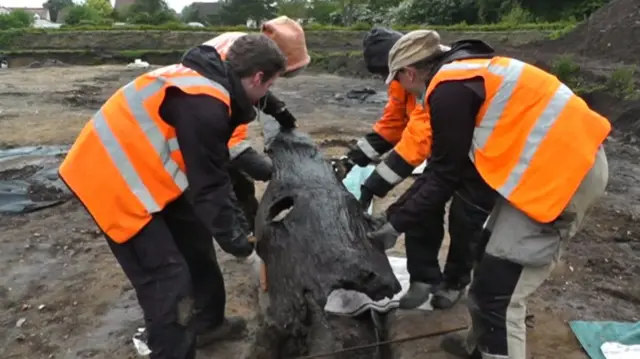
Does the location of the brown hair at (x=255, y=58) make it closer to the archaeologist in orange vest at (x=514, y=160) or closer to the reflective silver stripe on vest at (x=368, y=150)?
the archaeologist in orange vest at (x=514, y=160)

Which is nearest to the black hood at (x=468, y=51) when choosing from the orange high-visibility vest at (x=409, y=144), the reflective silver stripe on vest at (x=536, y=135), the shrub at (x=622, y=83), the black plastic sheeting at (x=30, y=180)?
the reflective silver stripe on vest at (x=536, y=135)

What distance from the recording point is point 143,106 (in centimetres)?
285

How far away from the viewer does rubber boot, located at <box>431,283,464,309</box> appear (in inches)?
162

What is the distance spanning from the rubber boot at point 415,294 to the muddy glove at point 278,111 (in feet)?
6.27

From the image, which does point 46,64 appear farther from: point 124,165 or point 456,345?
point 456,345

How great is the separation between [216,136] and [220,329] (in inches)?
62.6

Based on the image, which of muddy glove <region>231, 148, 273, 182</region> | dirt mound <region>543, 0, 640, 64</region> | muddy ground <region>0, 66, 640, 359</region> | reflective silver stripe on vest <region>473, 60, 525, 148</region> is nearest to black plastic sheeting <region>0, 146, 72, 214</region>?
muddy ground <region>0, 66, 640, 359</region>

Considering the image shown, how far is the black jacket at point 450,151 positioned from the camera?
9.37 ft

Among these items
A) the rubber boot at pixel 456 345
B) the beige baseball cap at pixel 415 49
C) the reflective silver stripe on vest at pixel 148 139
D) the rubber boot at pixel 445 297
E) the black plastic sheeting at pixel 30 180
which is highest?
the beige baseball cap at pixel 415 49

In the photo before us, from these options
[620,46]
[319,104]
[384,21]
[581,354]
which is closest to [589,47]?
[620,46]

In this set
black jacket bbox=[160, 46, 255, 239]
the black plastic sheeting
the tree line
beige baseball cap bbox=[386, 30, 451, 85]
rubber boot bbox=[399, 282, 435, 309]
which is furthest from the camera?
the tree line

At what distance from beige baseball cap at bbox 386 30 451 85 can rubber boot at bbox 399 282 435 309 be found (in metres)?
1.46

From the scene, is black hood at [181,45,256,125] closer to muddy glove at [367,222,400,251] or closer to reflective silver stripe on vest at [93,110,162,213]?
reflective silver stripe on vest at [93,110,162,213]

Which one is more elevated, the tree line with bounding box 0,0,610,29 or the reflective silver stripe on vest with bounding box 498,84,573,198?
the reflective silver stripe on vest with bounding box 498,84,573,198
